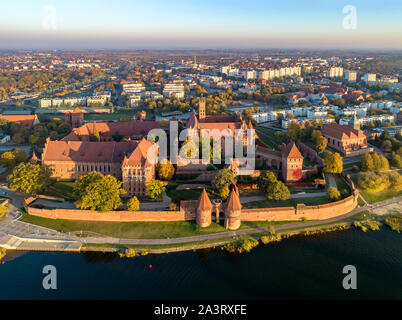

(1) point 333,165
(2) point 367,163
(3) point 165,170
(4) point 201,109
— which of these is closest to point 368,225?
(1) point 333,165

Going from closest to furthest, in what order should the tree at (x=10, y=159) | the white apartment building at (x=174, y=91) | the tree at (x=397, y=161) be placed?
the tree at (x=10, y=159) → the tree at (x=397, y=161) → the white apartment building at (x=174, y=91)

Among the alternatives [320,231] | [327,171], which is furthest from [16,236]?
[327,171]

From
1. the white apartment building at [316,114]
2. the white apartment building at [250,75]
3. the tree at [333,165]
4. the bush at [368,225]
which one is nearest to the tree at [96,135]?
the tree at [333,165]

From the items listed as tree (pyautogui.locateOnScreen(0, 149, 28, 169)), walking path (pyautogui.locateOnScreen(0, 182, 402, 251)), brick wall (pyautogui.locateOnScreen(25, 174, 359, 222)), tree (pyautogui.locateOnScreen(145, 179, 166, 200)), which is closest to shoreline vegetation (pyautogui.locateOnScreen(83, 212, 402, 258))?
walking path (pyautogui.locateOnScreen(0, 182, 402, 251))

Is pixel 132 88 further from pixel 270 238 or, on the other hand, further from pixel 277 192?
pixel 270 238

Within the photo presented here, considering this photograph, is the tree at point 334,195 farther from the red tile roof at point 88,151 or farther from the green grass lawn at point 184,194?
the red tile roof at point 88,151

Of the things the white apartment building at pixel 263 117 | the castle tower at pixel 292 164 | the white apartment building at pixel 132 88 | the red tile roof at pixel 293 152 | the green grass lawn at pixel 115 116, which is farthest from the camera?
the white apartment building at pixel 132 88
